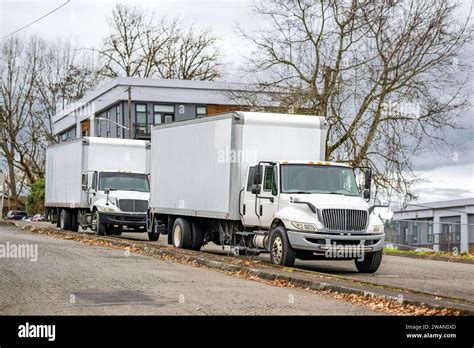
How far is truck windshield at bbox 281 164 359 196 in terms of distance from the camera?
19.7 metres

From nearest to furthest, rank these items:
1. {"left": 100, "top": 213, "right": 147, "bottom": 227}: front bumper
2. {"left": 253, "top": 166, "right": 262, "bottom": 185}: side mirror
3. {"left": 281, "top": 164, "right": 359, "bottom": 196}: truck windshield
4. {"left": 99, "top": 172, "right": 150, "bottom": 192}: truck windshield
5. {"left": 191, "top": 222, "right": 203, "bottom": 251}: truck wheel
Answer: {"left": 281, "top": 164, "right": 359, "bottom": 196}: truck windshield → {"left": 253, "top": 166, "right": 262, "bottom": 185}: side mirror → {"left": 191, "top": 222, "right": 203, "bottom": 251}: truck wheel → {"left": 100, "top": 213, "right": 147, "bottom": 227}: front bumper → {"left": 99, "top": 172, "right": 150, "bottom": 192}: truck windshield

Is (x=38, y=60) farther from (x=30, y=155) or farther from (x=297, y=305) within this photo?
(x=297, y=305)

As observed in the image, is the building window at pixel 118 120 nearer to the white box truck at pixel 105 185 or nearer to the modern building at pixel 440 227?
the modern building at pixel 440 227

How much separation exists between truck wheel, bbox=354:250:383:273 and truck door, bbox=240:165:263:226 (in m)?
2.69

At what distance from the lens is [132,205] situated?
32.5 m

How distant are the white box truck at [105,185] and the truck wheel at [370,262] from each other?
13.4 m

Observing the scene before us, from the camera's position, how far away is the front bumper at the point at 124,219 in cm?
3241

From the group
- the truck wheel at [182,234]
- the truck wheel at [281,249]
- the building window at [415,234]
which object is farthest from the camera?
the building window at [415,234]

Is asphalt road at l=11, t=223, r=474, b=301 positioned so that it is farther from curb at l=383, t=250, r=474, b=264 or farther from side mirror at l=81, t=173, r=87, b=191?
side mirror at l=81, t=173, r=87, b=191

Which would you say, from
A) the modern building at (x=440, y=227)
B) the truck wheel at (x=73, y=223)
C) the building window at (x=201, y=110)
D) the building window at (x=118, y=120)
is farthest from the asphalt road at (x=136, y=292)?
the building window at (x=118, y=120)

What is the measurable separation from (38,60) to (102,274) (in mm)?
62644
